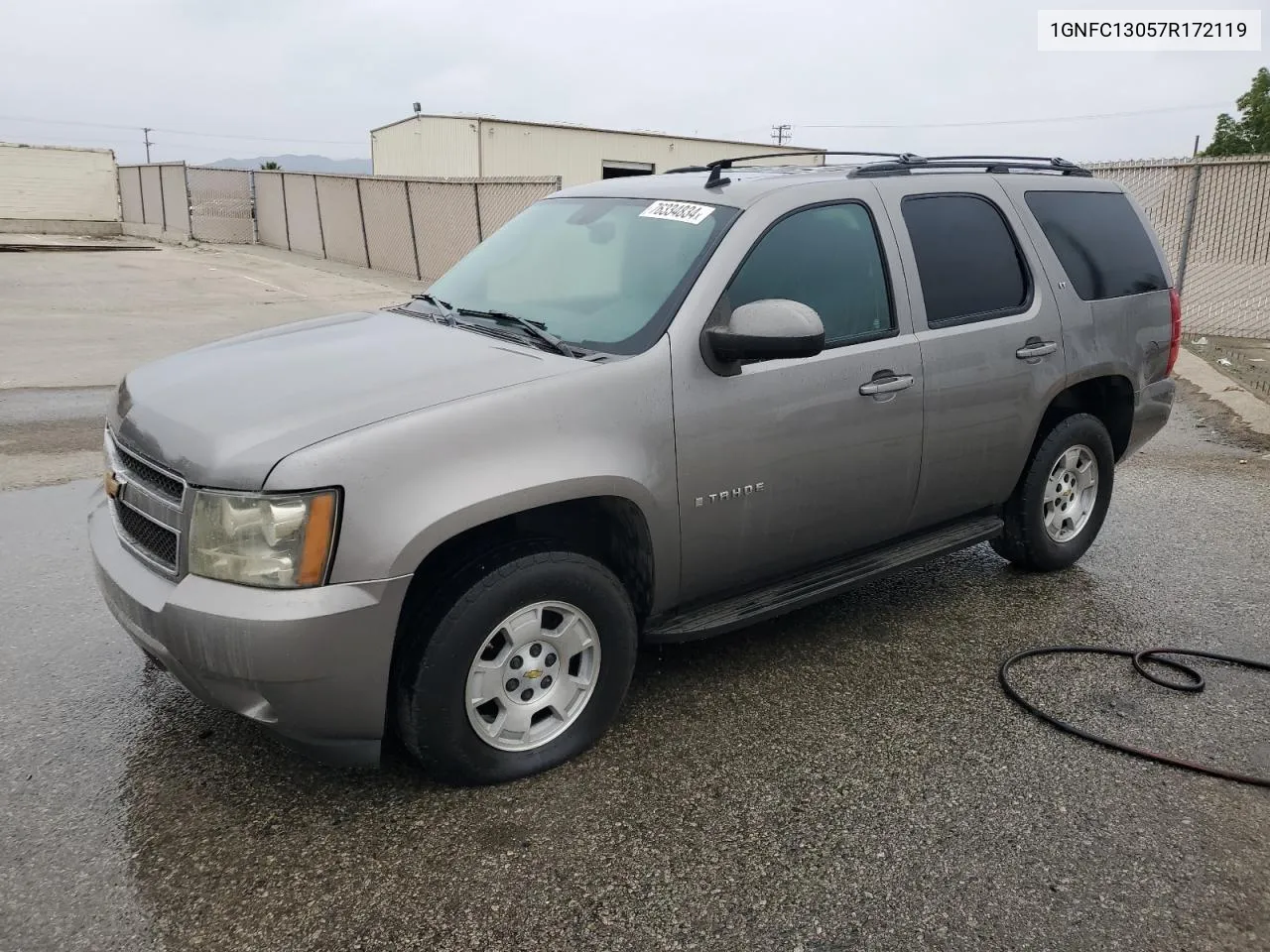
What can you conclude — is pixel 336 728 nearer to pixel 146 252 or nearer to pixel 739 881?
pixel 739 881

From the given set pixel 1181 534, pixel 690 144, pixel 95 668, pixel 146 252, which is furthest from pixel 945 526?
pixel 690 144

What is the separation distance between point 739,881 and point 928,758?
0.96 m

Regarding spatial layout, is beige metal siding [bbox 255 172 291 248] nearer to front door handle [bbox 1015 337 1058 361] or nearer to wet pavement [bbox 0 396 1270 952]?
wet pavement [bbox 0 396 1270 952]

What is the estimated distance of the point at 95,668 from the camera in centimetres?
397

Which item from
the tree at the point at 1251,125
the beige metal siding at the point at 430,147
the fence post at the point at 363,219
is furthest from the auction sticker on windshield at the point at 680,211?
the tree at the point at 1251,125

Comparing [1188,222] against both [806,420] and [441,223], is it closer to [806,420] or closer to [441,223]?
[806,420]

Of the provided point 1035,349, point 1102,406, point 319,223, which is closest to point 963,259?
point 1035,349

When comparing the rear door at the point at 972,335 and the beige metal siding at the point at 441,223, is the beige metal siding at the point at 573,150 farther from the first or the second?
the rear door at the point at 972,335

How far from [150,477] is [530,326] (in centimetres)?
132

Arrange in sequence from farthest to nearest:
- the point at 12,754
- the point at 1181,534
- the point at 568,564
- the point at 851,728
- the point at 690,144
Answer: the point at 690,144
the point at 1181,534
the point at 851,728
the point at 12,754
the point at 568,564

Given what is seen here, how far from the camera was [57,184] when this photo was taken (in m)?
38.4

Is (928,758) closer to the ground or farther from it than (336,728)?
closer to the ground

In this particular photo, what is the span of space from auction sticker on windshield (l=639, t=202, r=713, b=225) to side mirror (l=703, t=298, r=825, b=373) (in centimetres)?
58

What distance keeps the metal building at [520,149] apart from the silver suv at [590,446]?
3048 centimetres
